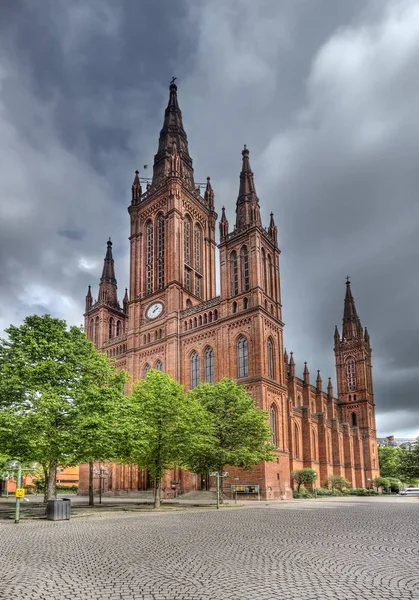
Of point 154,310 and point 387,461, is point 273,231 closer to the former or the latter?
point 154,310

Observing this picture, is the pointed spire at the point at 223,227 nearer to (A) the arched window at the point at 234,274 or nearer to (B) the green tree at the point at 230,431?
(A) the arched window at the point at 234,274

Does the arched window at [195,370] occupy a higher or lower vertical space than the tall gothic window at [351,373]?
lower

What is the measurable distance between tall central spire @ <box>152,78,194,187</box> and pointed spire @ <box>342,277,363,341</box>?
53.2 metres

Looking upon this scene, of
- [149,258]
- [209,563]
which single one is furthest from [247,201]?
[209,563]

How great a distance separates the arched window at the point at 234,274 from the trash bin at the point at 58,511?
113ft

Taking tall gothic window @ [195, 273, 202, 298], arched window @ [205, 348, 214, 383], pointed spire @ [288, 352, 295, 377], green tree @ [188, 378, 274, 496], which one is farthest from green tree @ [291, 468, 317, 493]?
tall gothic window @ [195, 273, 202, 298]

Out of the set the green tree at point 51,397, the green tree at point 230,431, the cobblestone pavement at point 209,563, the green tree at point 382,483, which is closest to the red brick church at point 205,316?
the green tree at point 382,483

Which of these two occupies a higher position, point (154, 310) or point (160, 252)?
point (160, 252)

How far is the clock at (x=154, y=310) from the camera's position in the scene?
2460 inches

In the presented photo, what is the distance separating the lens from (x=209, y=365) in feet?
181

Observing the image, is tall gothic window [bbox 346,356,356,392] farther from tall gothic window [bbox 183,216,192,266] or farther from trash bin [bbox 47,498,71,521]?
trash bin [bbox 47,498,71,521]

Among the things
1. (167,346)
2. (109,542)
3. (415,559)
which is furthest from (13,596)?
(167,346)

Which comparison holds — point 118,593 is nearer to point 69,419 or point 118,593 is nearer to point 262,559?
point 262,559

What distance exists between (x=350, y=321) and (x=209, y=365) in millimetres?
60413
